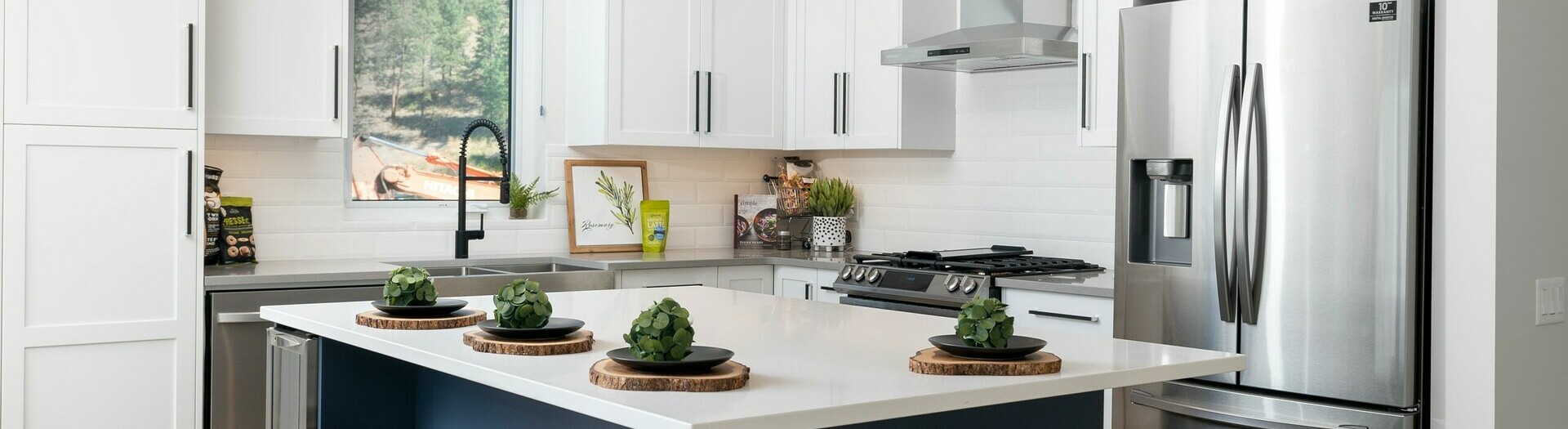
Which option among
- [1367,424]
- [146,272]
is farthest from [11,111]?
[1367,424]

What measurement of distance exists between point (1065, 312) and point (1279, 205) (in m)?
0.82

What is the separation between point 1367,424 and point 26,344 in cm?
340

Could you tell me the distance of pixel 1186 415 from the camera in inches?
129

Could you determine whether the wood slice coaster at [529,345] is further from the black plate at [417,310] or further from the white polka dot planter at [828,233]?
the white polka dot planter at [828,233]

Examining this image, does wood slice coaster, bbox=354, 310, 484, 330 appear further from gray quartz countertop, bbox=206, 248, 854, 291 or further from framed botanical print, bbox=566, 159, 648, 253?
framed botanical print, bbox=566, 159, 648, 253

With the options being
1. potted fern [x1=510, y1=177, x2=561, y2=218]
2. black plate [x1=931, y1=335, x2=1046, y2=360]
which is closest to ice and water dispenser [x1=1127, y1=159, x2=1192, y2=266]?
black plate [x1=931, y1=335, x2=1046, y2=360]

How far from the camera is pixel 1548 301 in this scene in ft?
9.75

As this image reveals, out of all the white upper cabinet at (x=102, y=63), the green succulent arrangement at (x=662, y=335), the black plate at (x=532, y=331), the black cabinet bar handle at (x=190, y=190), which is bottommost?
the black plate at (x=532, y=331)

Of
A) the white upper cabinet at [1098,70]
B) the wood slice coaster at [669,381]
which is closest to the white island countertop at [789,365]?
the wood slice coaster at [669,381]

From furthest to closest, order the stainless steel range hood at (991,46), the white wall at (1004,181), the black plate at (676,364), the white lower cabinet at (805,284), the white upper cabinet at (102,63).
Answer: the white lower cabinet at (805,284), the white wall at (1004,181), the stainless steel range hood at (991,46), the white upper cabinet at (102,63), the black plate at (676,364)

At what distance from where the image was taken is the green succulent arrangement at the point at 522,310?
214cm

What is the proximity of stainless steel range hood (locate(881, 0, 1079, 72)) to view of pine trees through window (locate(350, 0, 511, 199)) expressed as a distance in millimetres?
1538

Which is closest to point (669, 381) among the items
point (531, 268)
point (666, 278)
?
point (666, 278)

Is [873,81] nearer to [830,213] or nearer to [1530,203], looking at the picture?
[830,213]
